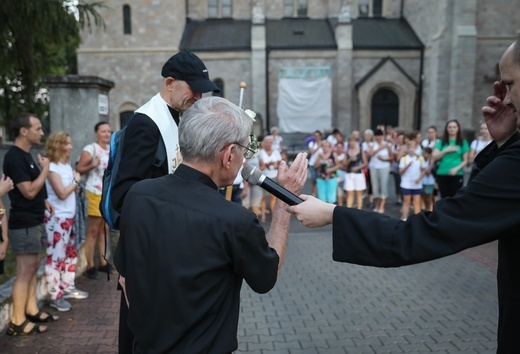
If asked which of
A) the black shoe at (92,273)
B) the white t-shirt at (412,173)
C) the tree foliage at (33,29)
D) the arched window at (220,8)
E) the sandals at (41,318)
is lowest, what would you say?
the black shoe at (92,273)

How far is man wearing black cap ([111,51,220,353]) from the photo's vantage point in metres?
2.45

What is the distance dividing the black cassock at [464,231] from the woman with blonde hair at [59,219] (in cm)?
393

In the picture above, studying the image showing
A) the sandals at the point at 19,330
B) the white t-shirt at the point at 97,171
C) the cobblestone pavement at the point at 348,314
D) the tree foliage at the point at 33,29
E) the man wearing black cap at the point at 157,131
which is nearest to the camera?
the man wearing black cap at the point at 157,131

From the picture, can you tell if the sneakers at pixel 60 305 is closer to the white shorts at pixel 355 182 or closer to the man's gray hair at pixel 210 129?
the man's gray hair at pixel 210 129

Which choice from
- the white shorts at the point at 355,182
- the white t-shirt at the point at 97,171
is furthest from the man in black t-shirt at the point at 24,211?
the white shorts at the point at 355,182

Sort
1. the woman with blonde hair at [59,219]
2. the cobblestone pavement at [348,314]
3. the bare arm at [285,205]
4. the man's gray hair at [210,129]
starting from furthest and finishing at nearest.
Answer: the woman with blonde hair at [59,219], the cobblestone pavement at [348,314], the bare arm at [285,205], the man's gray hair at [210,129]

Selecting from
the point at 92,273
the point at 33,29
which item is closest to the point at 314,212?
the point at 92,273

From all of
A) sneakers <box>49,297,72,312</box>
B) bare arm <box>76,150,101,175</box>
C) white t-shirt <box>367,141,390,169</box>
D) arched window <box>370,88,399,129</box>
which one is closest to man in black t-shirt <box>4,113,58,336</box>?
sneakers <box>49,297,72,312</box>

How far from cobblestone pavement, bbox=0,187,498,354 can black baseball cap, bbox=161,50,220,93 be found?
251 cm

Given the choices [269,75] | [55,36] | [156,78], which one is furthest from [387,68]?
[55,36]

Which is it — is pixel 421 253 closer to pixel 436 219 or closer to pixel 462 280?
pixel 436 219

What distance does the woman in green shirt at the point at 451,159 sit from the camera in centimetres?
877

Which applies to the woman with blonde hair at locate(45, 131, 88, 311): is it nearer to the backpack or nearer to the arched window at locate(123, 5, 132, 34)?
the backpack

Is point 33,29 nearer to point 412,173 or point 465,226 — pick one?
point 412,173
